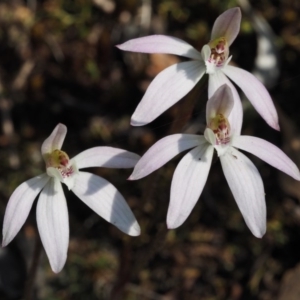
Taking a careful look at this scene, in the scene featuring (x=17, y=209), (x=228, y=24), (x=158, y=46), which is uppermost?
(x=228, y=24)

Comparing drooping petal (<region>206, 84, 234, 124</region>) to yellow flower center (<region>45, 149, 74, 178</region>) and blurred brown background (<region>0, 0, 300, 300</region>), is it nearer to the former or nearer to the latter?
yellow flower center (<region>45, 149, 74, 178</region>)

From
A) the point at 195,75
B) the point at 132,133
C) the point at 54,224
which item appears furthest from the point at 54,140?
the point at 132,133

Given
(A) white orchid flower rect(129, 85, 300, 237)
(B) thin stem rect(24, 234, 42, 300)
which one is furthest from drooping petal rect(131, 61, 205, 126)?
(B) thin stem rect(24, 234, 42, 300)

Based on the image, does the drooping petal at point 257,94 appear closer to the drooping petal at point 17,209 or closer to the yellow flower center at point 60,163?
the yellow flower center at point 60,163

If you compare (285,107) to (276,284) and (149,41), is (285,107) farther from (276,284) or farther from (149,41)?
(149,41)

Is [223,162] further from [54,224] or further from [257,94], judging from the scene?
[54,224]

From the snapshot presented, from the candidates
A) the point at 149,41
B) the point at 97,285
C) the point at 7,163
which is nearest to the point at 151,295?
the point at 97,285
